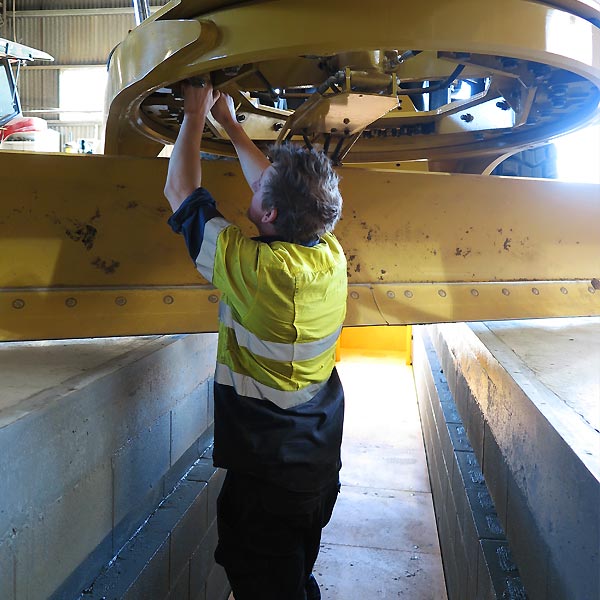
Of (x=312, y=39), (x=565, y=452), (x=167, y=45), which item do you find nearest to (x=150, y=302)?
(x=167, y=45)

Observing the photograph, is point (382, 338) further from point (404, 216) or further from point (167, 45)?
point (167, 45)

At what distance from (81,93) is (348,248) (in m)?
16.2

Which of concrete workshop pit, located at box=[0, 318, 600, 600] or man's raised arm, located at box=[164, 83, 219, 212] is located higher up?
man's raised arm, located at box=[164, 83, 219, 212]

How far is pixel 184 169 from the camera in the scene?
1.71m

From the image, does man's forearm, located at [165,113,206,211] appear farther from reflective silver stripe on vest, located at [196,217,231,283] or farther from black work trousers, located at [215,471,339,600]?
black work trousers, located at [215,471,339,600]

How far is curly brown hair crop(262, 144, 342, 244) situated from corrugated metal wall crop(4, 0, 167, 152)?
1637cm

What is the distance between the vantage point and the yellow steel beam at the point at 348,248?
228 centimetres

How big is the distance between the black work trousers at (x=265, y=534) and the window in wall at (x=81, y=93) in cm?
1639

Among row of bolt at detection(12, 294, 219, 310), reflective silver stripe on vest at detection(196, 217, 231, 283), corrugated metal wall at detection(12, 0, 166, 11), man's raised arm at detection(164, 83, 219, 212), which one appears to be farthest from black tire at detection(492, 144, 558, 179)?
corrugated metal wall at detection(12, 0, 166, 11)

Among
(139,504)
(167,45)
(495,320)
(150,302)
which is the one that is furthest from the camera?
(495,320)

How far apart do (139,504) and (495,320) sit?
5.56 feet

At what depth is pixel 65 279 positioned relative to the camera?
7.55 feet

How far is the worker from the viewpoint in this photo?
1.54 metres

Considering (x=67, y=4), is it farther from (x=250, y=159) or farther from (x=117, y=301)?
(x=250, y=159)
